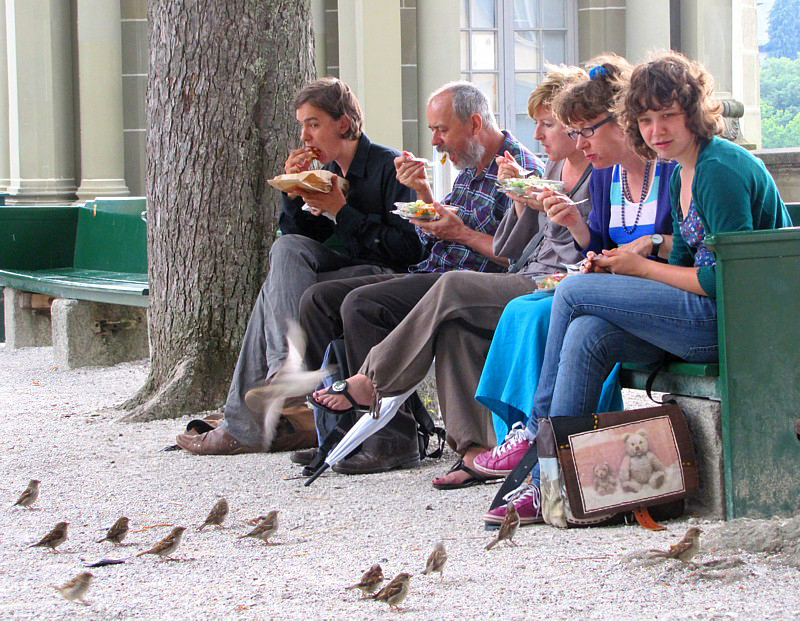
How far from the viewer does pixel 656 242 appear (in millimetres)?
4250

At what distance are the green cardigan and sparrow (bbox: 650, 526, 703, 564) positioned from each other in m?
0.84

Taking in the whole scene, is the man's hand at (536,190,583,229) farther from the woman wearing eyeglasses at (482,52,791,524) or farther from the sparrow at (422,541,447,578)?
the sparrow at (422,541,447,578)

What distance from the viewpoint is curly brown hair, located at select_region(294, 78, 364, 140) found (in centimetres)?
558

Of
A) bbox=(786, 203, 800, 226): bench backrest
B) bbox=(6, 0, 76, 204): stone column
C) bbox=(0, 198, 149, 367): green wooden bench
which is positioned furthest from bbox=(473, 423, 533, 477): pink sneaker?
bbox=(6, 0, 76, 204): stone column

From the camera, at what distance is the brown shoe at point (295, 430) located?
565 cm

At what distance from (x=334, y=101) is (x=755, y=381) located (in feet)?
8.28

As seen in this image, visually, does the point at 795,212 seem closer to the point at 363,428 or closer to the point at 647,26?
the point at 363,428

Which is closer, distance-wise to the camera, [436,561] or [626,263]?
[436,561]

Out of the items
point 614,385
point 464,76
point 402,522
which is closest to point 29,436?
point 402,522

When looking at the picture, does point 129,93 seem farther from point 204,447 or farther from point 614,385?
point 614,385

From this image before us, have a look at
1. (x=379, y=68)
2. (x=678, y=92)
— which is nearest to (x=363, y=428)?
(x=678, y=92)

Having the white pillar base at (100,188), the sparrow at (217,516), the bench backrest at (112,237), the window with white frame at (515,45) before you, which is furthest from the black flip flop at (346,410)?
the window with white frame at (515,45)

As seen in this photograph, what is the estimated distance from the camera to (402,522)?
14.0 ft

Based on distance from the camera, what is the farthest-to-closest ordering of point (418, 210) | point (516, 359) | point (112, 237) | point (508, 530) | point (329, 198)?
point (112, 237) → point (329, 198) → point (418, 210) → point (516, 359) → point (508, 530)
